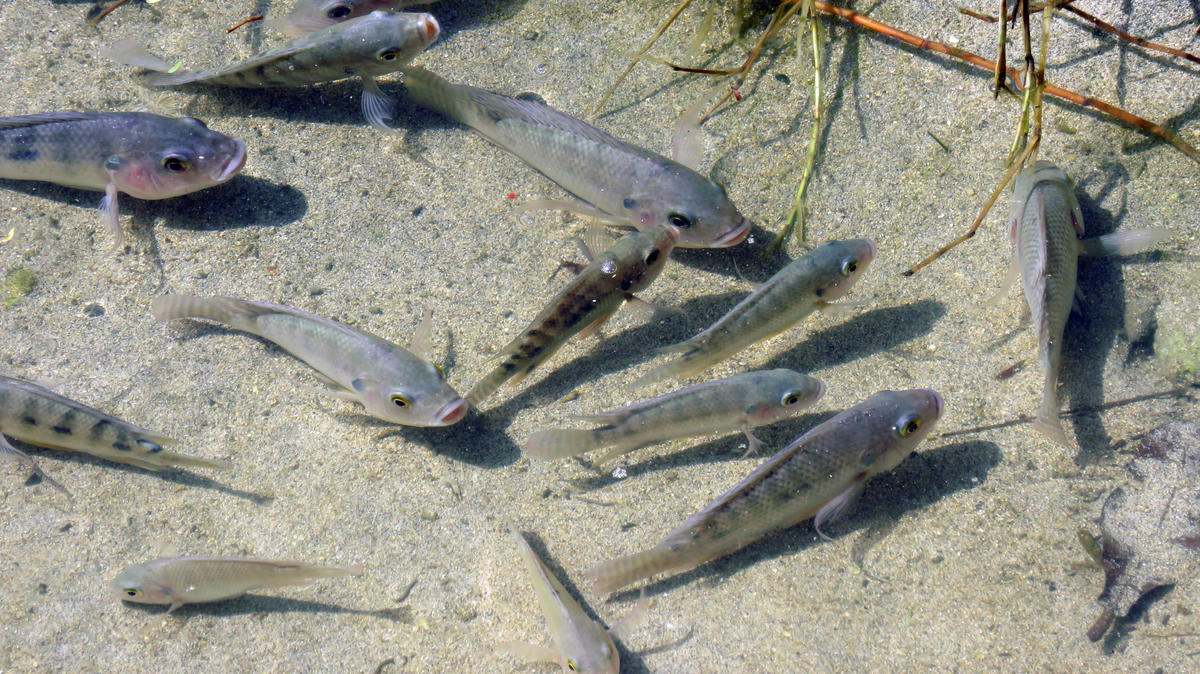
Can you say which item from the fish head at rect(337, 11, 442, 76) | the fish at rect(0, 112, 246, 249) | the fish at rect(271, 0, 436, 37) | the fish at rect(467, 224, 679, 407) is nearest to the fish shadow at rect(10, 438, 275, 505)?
the fish at rect(467, 224, 679, 407)

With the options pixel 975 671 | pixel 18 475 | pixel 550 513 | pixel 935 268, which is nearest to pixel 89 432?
pixel 18 475

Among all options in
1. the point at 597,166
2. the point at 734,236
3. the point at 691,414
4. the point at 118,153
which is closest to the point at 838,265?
the point at 734,236

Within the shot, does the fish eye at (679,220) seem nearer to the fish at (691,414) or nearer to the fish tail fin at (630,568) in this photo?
the fish at (691,414)

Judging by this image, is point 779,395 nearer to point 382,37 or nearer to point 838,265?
point 838,265

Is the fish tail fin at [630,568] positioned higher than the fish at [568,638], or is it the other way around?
the fish tail fin at [630,568]

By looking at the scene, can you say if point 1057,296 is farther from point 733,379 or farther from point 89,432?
point 89,432

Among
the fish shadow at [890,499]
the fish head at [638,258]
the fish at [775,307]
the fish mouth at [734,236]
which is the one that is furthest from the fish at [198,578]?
the fish mouth at [734,236]
